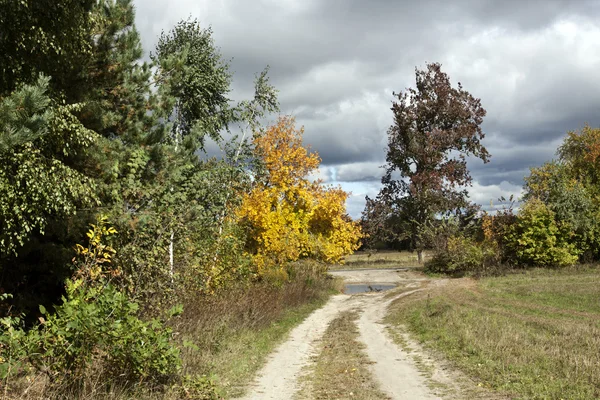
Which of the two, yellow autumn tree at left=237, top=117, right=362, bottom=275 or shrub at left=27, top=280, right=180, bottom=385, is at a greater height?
yellow autumn tree at left=237, top=117, right=362, bottom=275

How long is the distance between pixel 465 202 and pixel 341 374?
42.1 meters

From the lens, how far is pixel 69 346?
6602mm

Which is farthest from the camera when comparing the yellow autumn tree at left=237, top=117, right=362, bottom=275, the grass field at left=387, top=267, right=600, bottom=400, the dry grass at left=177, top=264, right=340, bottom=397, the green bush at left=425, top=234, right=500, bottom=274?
the green bush at left=425, top=234, right=500, bottom=274

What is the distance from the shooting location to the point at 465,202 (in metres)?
49.8

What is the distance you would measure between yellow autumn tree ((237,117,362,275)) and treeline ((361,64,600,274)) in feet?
44.0

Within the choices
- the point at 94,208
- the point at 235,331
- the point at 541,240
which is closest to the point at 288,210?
the point at 235,331

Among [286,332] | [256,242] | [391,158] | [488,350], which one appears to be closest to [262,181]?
[256,242]

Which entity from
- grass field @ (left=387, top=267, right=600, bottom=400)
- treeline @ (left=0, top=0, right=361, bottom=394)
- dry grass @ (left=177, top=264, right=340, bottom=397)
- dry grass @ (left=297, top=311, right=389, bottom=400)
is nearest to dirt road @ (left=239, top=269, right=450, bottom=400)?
dry grass @ (left=297, top=311, right=389, bottom=400)

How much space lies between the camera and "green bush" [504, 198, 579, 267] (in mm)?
34469

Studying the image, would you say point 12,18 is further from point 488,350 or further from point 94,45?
point 488,350

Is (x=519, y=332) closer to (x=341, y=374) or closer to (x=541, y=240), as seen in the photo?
(x=341, y=374)

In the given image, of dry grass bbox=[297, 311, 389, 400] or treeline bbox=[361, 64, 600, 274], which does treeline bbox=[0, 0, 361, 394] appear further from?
treeline bbox=[361, 64, 600, 274]

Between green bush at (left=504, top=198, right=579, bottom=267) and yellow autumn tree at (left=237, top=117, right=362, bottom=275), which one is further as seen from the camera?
green bush at (left=504, top=198, right=579, bottom=267)

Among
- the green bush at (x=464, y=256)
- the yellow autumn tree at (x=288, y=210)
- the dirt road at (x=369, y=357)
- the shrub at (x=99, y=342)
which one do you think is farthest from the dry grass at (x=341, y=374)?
the green bush at (x=464, y=256)
